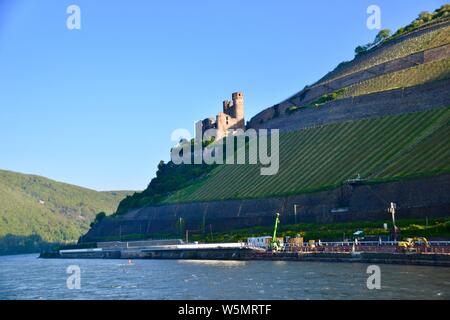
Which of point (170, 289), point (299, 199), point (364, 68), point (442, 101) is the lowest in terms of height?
point (170, 289)

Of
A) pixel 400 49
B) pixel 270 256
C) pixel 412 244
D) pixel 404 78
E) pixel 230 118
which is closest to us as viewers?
pixel 412 244

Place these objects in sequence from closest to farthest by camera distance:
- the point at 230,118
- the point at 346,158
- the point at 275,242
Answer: the point at 275,242 → the point at 346,158 → the point at 230,118

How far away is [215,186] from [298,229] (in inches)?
1365

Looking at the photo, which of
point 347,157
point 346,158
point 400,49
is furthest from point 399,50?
point 346,158

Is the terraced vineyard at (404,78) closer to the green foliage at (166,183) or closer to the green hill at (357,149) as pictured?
the green hill at (357,149)

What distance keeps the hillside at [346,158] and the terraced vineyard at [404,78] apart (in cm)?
30

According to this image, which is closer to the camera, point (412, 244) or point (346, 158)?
point (412, 244)

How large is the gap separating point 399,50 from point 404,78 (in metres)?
21.0

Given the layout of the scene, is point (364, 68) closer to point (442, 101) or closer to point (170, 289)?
point (442, 101)

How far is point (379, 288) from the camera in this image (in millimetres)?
43156

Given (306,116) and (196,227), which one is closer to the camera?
(196,227)

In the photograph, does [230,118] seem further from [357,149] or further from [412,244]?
[412,244]

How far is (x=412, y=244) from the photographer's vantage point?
66.2 meters

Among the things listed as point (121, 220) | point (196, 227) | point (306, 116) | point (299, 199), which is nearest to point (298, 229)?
point (299, 199)
